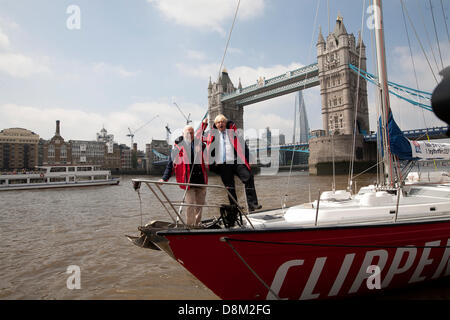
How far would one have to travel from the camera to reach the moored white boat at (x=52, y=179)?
2772cm

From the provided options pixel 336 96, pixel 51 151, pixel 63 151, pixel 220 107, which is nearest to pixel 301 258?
pixel 336 96

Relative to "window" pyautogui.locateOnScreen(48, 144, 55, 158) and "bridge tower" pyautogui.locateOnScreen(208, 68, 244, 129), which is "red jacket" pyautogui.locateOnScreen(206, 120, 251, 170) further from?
"window" pyautogui.locateOnScreen(48, 144, 55, 158)

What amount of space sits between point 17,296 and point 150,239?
8.04 ft

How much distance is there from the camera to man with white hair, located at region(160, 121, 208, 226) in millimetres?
3457

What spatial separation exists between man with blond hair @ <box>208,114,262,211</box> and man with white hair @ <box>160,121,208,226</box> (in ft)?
0.53

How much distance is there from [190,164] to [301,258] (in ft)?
5.76

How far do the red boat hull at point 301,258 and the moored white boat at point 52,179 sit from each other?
103 feet

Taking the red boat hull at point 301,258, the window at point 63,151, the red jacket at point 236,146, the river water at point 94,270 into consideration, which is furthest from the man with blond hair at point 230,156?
the window at point 63,151

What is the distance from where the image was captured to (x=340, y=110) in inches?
1903

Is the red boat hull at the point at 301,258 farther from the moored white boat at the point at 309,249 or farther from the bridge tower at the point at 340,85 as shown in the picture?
the bridge tower at the point at 340,85

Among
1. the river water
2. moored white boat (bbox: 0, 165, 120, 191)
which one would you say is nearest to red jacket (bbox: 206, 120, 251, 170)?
the river water

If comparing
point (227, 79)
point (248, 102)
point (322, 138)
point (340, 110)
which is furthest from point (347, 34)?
point (227, 79)

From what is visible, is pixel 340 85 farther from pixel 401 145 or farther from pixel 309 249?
pixel 309 249

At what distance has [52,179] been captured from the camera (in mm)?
30156
